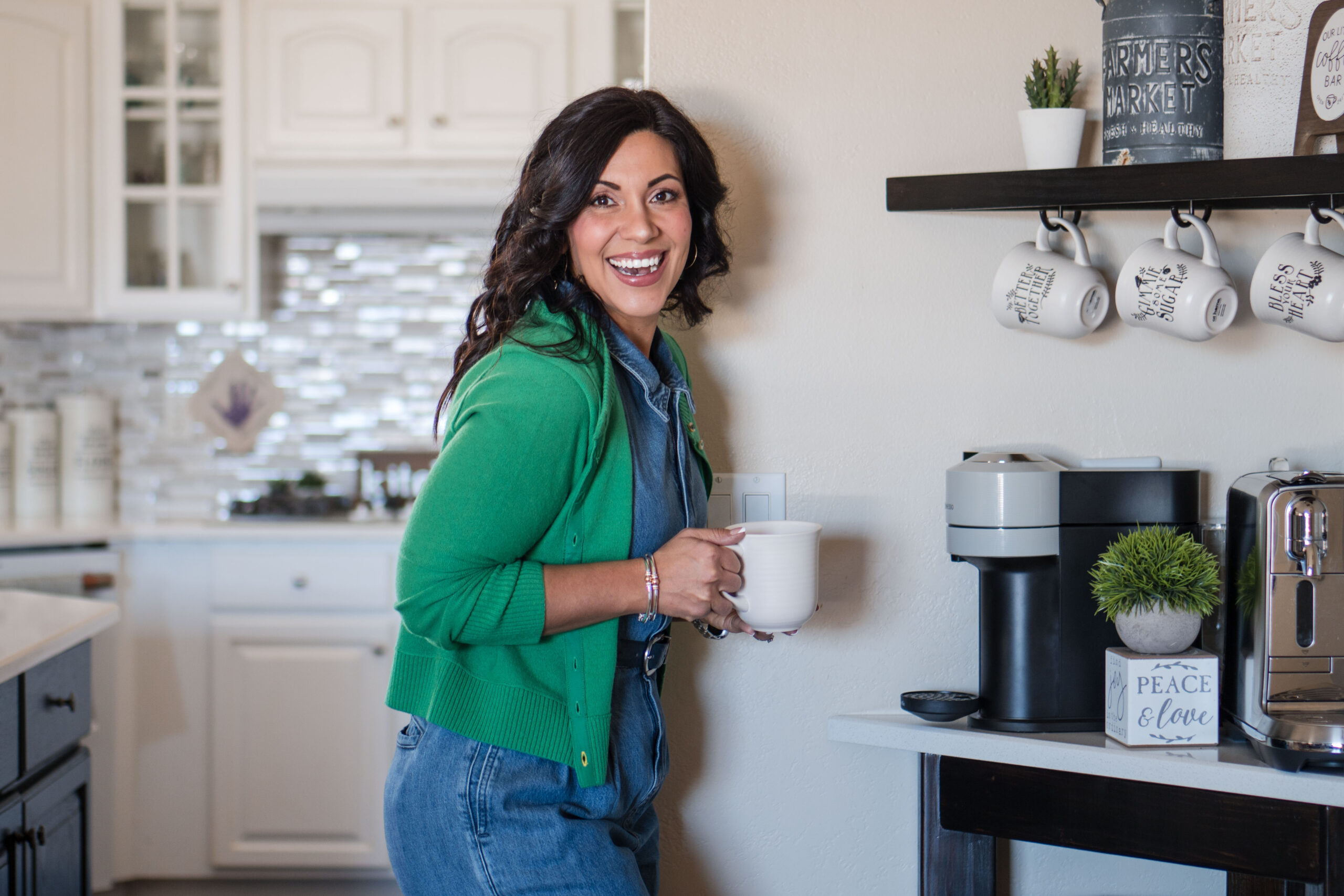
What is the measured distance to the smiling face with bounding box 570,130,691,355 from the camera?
114 centimetres

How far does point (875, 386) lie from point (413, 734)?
730 millimetres

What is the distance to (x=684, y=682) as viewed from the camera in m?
1.46

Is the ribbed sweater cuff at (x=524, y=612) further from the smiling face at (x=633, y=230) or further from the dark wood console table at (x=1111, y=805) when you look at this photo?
the dark wood console table at (x=1111, y=805)

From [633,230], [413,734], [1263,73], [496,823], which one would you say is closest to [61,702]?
[413,734]

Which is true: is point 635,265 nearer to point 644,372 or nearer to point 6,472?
point 644,372

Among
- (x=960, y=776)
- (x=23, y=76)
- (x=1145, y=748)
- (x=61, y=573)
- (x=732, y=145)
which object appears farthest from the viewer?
(x=23, y=76)

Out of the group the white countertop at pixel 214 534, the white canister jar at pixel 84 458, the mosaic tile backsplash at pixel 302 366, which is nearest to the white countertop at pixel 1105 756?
the white countertop at pixel 214 534

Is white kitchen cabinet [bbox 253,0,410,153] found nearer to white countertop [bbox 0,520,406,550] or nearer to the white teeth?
white countertop [bbox 0,520,406,550]

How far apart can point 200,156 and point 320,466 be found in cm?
96

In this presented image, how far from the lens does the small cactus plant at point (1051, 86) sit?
1.29 m

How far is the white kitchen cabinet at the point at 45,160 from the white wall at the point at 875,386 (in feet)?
7.39

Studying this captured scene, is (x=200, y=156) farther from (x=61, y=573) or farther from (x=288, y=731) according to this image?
(x=288, y=731)

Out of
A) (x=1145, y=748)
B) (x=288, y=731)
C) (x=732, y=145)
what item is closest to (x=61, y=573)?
(x=288, y=731)

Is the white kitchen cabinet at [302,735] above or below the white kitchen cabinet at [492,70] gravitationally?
below
